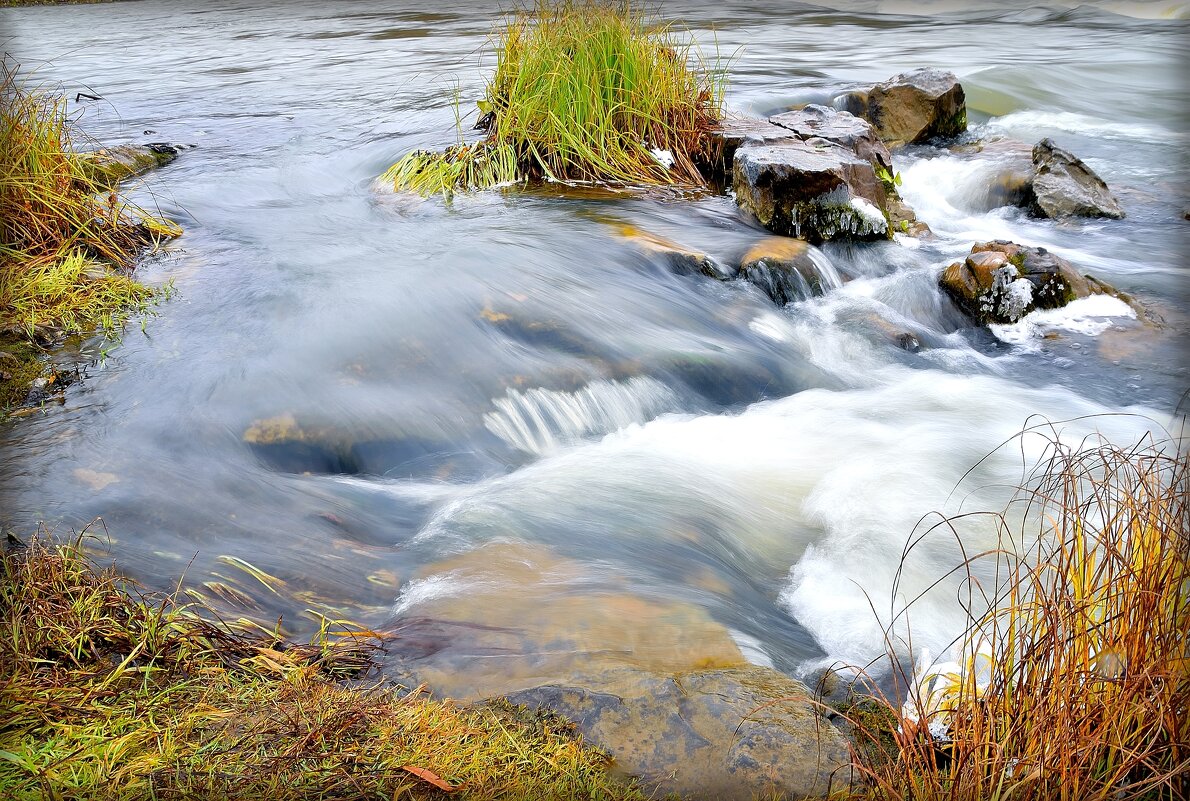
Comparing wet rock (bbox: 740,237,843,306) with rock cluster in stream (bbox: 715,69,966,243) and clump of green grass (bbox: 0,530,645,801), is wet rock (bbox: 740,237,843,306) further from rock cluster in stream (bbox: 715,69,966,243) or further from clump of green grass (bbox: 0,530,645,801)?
clump of green grass (bbox: 0,530,645,801)

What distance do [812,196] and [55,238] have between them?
17.3ft

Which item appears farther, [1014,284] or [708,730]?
[1014,284]

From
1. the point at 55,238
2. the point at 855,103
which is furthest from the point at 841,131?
the point at 55,238

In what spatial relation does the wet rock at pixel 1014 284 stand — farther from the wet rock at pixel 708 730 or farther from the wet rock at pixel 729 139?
the wet rock at pixel 708 730

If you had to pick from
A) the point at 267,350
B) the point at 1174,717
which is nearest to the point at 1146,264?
the point at 1174,717

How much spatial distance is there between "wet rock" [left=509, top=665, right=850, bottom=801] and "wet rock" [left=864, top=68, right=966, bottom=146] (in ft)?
26.6

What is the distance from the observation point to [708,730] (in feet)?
7.55

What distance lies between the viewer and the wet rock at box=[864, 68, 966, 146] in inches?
358

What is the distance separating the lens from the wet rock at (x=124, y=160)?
642cm

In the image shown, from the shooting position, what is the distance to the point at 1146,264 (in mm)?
6492

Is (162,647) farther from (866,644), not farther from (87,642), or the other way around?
(866,644)

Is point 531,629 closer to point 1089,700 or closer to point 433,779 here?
point 433,779

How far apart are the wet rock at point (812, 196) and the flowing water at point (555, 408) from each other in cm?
20

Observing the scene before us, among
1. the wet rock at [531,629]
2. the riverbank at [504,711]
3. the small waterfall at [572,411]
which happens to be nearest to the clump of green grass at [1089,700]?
the riverbank at [504,711]
